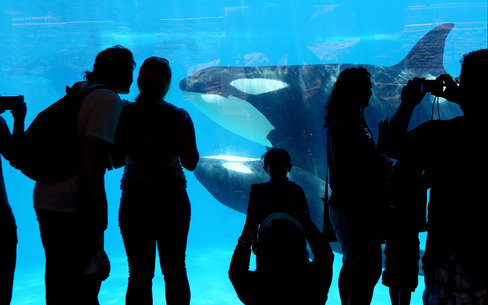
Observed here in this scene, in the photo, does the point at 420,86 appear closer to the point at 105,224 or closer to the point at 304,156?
the point at 105,224

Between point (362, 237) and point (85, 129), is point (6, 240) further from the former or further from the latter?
point (362, 237)

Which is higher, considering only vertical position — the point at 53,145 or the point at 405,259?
the point at 53,145

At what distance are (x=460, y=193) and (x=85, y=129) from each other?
6.21 ft

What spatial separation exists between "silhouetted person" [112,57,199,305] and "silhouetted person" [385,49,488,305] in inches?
56.7

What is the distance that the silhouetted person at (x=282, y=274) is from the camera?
1.63 metres

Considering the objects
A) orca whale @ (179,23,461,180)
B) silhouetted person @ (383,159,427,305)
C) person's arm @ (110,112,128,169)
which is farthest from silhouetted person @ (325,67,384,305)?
orca whale @ (179,23,461,180)

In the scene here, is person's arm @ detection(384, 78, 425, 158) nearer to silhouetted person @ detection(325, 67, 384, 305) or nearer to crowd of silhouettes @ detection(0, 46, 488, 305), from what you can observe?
crowd of silhouettes @ detection(0, 46, 488, 305)

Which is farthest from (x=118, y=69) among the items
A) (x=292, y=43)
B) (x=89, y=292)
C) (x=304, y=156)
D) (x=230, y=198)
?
(x=292, y=43)

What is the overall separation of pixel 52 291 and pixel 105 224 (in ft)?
1.55

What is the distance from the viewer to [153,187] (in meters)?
2.29

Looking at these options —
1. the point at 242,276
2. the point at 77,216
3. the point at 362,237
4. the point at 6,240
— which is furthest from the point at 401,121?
the point at 6,240

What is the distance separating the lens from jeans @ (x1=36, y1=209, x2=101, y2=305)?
6.31 ft

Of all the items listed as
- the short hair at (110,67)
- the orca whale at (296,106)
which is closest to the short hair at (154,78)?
the short hair at (110,67)

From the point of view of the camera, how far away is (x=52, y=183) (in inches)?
76.6
